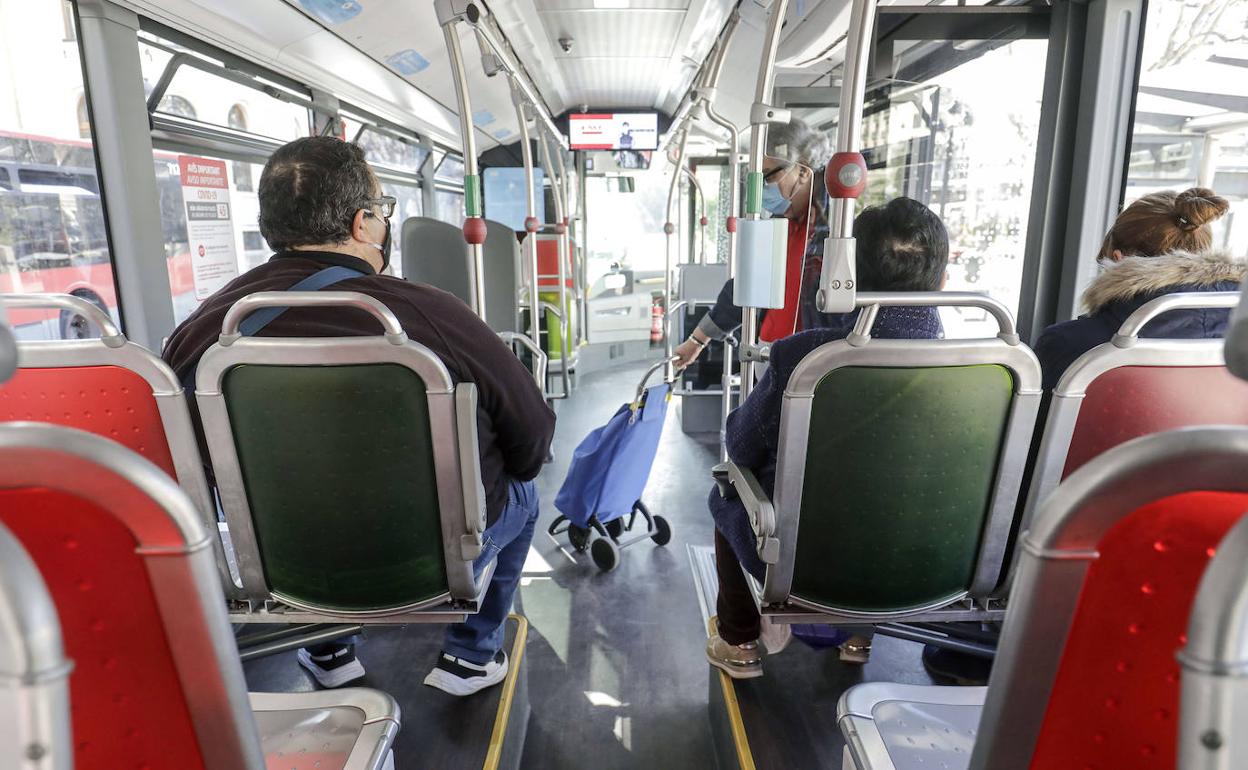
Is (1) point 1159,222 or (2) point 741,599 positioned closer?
(1) point 1159,222

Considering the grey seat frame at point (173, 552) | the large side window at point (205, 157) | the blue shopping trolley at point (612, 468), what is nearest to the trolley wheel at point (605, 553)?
the blue shopping trolley at point (612, 468)

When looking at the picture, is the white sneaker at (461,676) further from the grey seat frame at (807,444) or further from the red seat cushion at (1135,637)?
the red seat cushion at (1135,637)

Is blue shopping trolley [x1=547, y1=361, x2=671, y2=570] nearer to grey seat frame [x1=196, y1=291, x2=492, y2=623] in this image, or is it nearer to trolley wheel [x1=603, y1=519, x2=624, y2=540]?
trolley wheel [x1=603, y1=519, x2=624, y2=540]

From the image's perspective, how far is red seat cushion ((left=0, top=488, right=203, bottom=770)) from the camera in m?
0.57

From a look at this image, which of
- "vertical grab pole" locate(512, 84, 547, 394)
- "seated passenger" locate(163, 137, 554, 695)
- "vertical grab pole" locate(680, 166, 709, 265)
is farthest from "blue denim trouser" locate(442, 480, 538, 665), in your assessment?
"vertical grab pole" locate(680, 166, 709, 265)

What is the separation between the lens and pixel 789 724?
1.98 meters

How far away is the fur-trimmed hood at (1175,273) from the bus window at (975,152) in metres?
1.26

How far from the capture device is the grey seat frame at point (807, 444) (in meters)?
1.33

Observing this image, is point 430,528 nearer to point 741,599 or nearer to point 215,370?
point 215,370

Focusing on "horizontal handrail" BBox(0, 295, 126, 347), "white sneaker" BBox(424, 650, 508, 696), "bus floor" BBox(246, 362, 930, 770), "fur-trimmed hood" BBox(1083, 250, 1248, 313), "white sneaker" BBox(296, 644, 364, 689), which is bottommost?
"bus floor" BBox(246, 362, 930, 770)

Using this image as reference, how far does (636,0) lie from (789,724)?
420 cm

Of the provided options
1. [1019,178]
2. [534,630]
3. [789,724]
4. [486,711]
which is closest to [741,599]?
[789,724]

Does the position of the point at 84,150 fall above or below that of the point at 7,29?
below

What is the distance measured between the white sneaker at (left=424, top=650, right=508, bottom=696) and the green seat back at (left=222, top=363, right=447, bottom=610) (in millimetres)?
464
